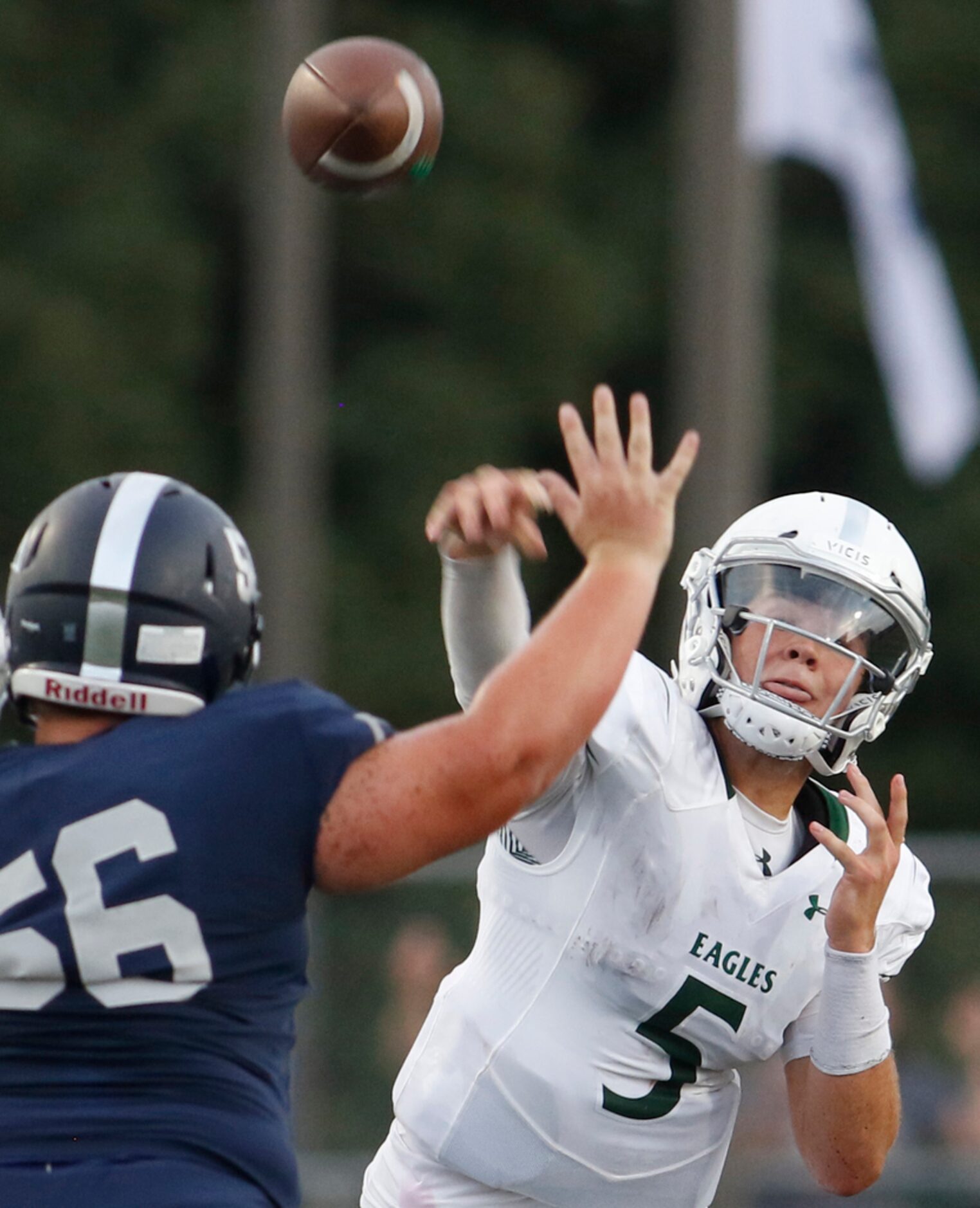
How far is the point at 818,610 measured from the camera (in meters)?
3.97

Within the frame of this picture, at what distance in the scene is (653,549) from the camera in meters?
3.03

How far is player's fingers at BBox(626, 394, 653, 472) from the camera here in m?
3.06

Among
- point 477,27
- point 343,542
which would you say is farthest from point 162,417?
point 477,27

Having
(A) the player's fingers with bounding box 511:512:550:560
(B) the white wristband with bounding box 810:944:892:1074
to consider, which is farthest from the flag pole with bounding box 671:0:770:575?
(A) the player's fingers with bounding box 511:512:550:560

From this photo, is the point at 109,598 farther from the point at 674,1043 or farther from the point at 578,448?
the point at 674,1043

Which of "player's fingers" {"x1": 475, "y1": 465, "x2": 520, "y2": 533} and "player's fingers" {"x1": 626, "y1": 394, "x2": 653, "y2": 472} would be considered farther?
"player's fingers" {"x1": 475, "y1": 465, "x2": 520, "y2": 533}

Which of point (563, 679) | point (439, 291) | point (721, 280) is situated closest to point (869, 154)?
point (721, 280)

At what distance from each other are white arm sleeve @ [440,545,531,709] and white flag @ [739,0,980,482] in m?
5.58

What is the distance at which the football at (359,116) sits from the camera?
183 inches

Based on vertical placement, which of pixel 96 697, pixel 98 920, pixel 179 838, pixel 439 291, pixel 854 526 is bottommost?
pixel 439 291

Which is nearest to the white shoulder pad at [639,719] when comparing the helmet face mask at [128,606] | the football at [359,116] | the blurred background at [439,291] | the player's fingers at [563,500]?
the player's fingers at [563,500]

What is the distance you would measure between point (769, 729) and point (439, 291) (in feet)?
45.8

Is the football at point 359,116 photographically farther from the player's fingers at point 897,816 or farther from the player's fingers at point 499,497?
the player's fingers at point 897,816

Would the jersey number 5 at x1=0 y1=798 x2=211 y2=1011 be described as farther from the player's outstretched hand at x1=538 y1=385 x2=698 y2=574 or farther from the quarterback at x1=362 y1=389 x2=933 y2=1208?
the quarterback at x1=362 y1=389 x2=933 y2=1208
